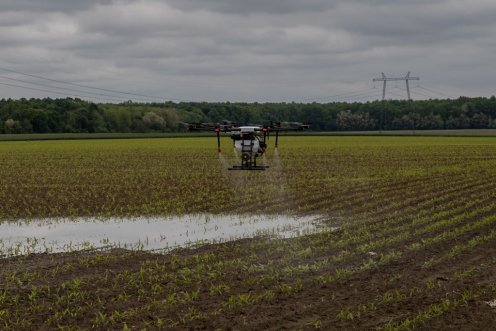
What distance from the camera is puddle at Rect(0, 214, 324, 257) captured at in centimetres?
1609

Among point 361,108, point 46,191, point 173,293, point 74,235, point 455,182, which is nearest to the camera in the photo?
point 173,293

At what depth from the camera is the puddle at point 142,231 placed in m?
16.1

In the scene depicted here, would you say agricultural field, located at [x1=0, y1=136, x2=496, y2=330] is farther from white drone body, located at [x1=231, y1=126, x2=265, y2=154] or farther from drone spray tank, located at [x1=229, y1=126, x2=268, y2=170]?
white drone body, located at [x1=231, y1=126, x2=265, y2=154]

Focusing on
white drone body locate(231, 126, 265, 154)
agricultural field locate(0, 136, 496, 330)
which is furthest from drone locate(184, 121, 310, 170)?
agricultural field locate(0, 136, 496, 330)

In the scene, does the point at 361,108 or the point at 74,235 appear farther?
Answer: the point at 361,108

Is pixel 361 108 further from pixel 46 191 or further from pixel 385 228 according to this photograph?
pixel 385 228

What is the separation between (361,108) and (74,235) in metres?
106

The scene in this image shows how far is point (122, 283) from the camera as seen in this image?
39.5 ft

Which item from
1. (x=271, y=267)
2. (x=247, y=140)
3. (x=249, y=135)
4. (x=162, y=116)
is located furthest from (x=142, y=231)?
(x=162, y=116)

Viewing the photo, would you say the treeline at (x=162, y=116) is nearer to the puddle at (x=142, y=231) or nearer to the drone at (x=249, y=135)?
the drone at (x=249, y=135)

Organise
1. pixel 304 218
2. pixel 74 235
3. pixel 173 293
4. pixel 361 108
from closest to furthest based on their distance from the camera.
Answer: pixel 173 293
pixel 74 235
pixel 304 218
pixel 361 108

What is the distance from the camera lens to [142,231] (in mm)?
18125

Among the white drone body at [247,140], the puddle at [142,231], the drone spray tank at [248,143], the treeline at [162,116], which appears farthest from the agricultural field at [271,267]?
the treeline at [162,116]

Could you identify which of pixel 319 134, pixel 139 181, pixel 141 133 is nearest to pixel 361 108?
pixel 319 134
